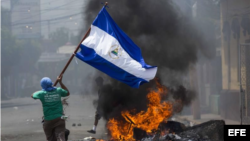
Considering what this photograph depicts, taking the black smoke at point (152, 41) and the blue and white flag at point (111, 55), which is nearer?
the blue and white flag at point (111, 55)

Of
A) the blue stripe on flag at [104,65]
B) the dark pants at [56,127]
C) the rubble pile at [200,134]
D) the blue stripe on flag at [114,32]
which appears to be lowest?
the rubble pile at [200,134]

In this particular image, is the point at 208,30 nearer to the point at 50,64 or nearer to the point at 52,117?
the point at 52,117

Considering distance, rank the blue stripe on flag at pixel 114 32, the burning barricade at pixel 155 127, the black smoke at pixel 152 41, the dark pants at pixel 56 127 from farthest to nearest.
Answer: the black smoke at pixel 152 41 → the burning barricade at pixel 155 127 → the blue stripe on flag at pixel 114 32 → the dark pants at pixel 56 127

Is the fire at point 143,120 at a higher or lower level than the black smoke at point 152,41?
lower

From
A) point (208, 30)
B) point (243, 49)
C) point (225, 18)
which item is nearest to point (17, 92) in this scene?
point (208, 30)

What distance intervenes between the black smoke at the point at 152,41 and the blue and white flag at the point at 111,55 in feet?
9.33

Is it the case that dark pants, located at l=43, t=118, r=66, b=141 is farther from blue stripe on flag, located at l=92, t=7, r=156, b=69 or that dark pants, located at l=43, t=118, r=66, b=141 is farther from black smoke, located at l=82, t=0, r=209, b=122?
black smoke, located at l=82, t=0, r=209, b=122

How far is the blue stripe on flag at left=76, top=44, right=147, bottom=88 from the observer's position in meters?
8.02

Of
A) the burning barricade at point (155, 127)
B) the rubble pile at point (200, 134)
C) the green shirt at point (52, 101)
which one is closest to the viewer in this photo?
the green shirt at point (52, 101)

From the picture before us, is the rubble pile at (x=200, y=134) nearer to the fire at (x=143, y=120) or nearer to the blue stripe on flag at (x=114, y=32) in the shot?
the fire at (x=143, y=120)

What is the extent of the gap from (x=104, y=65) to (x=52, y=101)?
49.2 inches

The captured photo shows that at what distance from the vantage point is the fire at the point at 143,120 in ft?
31.9

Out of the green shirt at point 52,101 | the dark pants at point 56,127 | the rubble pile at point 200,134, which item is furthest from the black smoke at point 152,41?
the green shirt at point 52,101

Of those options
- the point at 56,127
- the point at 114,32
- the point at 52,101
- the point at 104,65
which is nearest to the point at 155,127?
the point at 104,65
